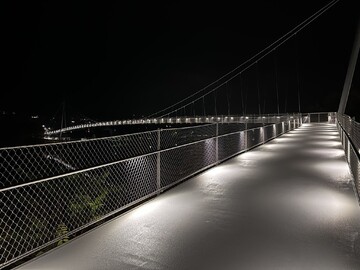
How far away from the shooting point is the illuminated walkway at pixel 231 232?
2859 mm

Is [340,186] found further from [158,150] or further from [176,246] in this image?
[176,246]

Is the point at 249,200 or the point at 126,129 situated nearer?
the point at 249,200

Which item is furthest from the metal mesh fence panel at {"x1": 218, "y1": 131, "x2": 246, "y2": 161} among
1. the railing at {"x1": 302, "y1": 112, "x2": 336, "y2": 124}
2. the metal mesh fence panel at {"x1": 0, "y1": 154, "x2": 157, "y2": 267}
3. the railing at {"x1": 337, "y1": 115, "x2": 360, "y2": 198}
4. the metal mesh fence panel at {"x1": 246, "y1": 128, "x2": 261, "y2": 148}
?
the railing at {"x1": 302, "y1": 112, "x2": 336, "y2": 124}

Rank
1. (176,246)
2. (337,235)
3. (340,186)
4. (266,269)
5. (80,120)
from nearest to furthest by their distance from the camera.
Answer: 1. (266,269)
2. (176,246)
3. (337,235)
4. (340,186)
5. (80,120)

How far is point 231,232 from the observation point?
3.57 meters

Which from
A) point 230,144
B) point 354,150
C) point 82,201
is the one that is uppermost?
point 354,150

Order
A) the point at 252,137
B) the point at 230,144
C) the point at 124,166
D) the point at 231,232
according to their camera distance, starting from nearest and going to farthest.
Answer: the point at 231,232, the point at 124,166, the point at 230,144, the point at 252,137

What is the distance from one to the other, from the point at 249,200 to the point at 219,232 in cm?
147

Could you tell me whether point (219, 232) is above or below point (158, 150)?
below

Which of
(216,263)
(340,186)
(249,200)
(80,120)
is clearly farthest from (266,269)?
(80,120)

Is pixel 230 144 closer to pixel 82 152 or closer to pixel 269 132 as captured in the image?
pixel 82 152

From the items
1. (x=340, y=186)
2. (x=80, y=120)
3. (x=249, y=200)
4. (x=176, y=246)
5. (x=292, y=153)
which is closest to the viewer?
(x=176, y=246)

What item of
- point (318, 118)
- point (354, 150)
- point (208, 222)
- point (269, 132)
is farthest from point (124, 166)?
point (318, 118)

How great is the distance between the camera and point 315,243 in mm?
3229
